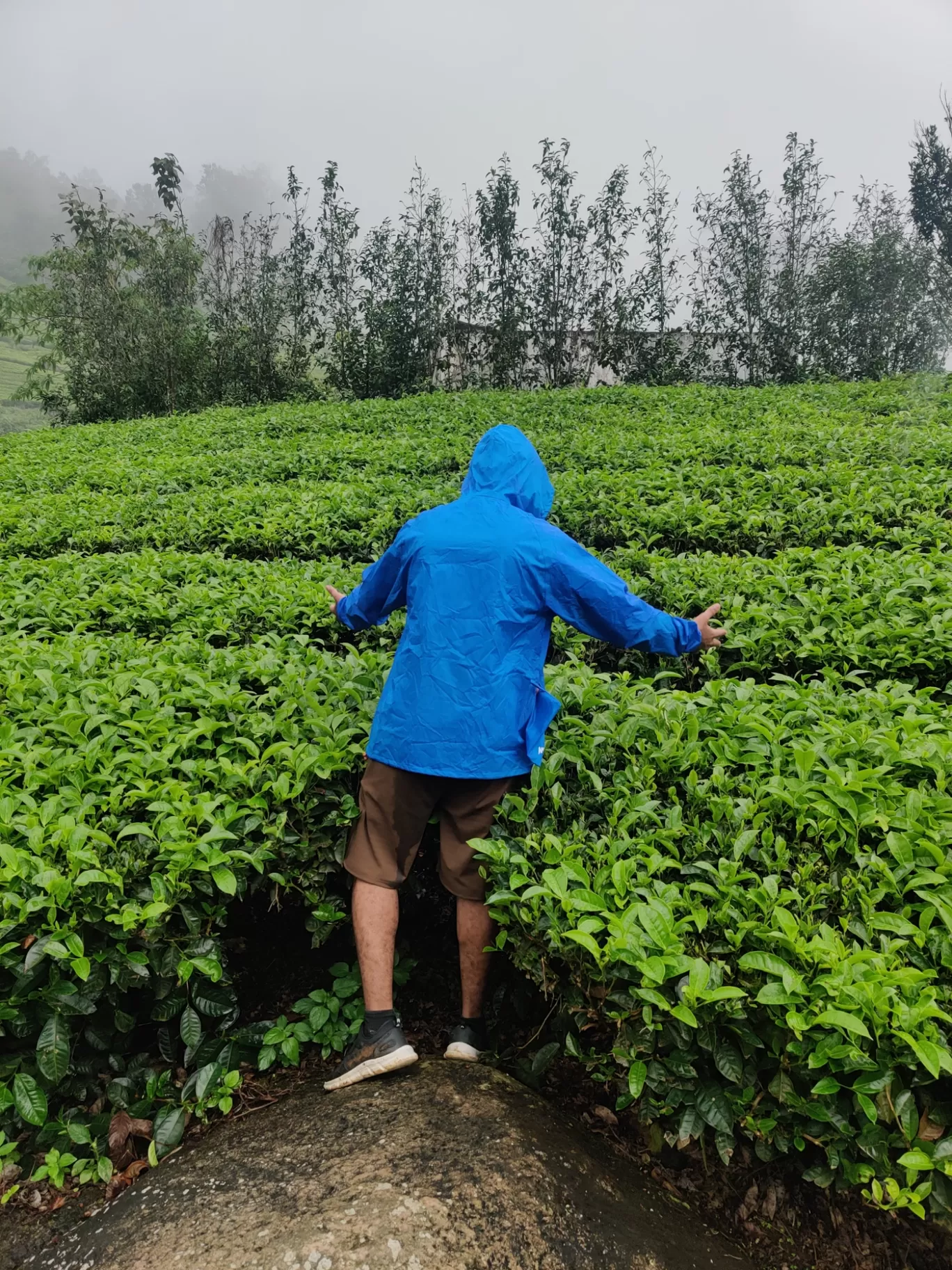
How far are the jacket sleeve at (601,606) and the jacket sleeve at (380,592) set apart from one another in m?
0.47

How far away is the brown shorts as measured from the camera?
2.12 metres

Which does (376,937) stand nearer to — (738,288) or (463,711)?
(463,711)

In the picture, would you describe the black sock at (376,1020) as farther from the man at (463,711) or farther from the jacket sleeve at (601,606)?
the jacket sleeve at (601,606)

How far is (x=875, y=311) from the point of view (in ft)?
52.2

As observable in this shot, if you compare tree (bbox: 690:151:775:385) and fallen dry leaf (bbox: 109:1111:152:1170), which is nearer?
fallen dry leaf (bbox: 109:1111:152:1170)

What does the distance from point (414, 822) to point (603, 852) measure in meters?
0.54

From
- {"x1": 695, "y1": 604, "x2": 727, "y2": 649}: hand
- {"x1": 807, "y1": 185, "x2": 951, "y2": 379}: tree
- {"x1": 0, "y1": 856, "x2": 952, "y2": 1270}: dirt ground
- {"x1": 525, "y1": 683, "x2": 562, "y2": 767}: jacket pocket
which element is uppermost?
{"x1": 807, "y1": 185, "x2": 951, "y2": 379}: tree

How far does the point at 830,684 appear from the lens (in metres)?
2.77

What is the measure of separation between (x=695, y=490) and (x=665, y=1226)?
4.94 m

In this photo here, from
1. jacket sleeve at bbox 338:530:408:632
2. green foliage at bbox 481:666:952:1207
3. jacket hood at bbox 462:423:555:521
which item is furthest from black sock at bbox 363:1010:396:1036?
jacket hood at bbox 462:423:555:521

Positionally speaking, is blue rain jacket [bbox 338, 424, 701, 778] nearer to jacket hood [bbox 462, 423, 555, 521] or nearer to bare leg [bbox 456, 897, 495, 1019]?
jacket hood [bbox 462, 423, 555, 521]

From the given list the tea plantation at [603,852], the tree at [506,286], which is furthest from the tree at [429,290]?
the tea plantation at [603,852]

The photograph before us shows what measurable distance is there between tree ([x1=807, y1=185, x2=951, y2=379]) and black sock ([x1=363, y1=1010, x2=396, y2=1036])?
16.4m

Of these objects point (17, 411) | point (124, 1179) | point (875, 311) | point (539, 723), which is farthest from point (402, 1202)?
point (17, 411)
